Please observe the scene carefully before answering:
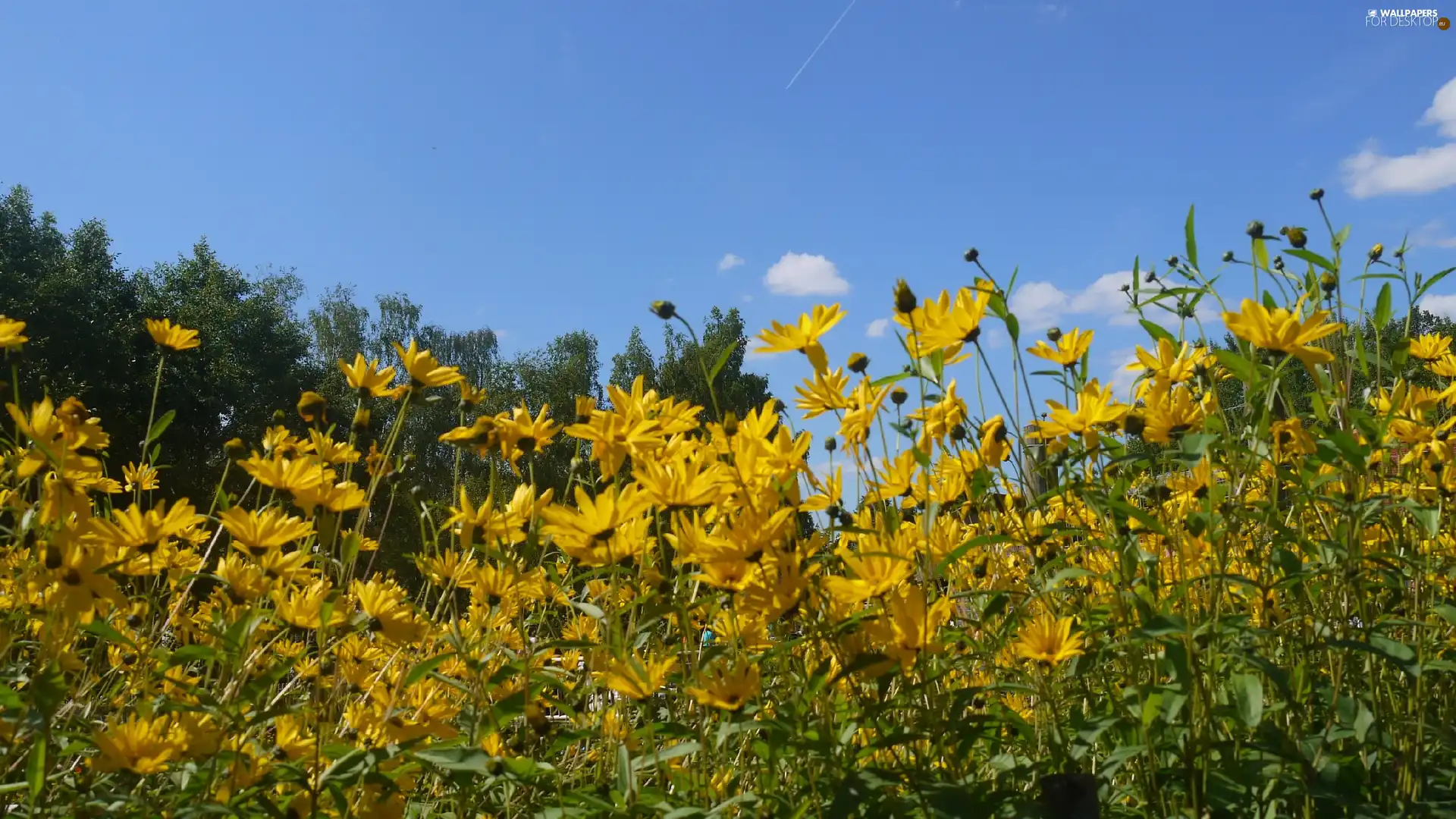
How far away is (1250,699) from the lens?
0.97m

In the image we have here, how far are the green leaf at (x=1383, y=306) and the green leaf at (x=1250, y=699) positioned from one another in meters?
0.72

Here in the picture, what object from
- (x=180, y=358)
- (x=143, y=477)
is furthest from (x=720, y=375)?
(x=143, y=477)

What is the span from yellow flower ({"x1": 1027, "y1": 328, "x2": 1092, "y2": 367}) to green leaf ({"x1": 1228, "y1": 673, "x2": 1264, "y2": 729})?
27.5 inches

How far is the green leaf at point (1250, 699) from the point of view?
37.3 inches

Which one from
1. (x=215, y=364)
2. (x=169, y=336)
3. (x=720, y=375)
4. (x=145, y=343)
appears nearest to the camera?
(x=169, y=336)

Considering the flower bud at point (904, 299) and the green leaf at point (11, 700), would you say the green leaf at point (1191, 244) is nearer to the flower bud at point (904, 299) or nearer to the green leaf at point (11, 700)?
the flower bud at point (904, 299)

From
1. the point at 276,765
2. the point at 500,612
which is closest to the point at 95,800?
the point at 276,765

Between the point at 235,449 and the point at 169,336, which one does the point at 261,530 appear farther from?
the point at 169,336

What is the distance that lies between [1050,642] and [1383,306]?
2.36ft

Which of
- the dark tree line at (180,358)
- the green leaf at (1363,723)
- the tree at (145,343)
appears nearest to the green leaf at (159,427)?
the green leaf at (1363,723)

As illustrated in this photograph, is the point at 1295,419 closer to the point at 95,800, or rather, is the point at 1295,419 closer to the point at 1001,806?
the point at 1001,806

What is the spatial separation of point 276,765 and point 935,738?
2.78ft

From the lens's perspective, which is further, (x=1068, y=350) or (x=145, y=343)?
(x=145, y=343)

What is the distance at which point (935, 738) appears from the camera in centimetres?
109
